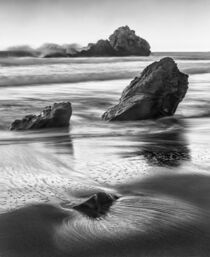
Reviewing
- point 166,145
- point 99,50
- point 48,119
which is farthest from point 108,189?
Answer: point 99,50

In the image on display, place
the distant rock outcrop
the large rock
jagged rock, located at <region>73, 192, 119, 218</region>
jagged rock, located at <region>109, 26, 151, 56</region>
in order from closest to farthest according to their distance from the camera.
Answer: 1. jagged rock, located at <region>73, 192, 119, 218</region>
2. the large rock
3. the distant rock outcrop
4. jagged rock, located at <region>109, 26, 151, 56</region>

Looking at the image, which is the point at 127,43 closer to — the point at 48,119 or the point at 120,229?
the point at 48,119

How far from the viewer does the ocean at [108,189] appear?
3586mm

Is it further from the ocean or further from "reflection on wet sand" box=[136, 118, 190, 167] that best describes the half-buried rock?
"reflection on wet sand" box=[136, 118, 190, 167]

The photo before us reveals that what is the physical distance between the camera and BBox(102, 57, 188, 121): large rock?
10.7 metres

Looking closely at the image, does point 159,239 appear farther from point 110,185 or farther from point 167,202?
point 110,185

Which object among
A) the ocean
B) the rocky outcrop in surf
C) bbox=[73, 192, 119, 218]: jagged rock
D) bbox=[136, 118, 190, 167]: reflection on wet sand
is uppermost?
the rocky outcrop in surf

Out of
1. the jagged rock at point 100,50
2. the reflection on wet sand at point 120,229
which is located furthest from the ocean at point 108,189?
the jagged rock at point 100,50

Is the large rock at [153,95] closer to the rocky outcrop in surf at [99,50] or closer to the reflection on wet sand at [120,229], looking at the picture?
the reflection on wet sand at [120,229]

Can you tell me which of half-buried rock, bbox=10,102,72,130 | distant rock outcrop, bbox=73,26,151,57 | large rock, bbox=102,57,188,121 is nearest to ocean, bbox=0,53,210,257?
half-buried rock, bbox=10,102,72,130

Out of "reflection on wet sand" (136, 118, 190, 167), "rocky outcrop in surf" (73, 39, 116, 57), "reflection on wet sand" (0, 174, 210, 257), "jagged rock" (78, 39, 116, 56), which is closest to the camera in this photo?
"reflection on wet sand" (0, 174, 210, 257)

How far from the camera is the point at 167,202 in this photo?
4.46 meters

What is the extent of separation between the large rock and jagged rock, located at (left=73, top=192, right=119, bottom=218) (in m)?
6.18

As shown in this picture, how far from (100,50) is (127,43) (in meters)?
5.79
